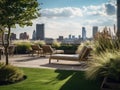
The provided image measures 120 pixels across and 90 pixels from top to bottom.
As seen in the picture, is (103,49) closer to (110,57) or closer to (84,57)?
(110,57)

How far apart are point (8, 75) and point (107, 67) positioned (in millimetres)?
3197

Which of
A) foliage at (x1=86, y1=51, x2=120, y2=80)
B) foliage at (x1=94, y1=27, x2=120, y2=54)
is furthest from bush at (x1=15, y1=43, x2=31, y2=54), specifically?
foliage at (x1=86, y1=51, x2=120, y2=80)

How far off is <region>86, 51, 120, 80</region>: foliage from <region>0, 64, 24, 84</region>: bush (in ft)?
7.60

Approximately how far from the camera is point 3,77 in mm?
8781

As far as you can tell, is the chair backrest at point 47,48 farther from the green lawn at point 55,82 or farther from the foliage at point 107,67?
the foliage at point 107,67

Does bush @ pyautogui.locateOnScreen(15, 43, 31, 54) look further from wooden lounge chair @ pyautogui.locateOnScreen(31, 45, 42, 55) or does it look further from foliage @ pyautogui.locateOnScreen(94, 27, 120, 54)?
foliage @ pyautogui.locateOnScreen(94, 27, 120, 54)

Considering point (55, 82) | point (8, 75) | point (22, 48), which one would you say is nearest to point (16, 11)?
point (8, 75)

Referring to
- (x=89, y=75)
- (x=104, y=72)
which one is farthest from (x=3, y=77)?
(x=104, y=72)

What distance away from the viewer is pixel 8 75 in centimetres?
888

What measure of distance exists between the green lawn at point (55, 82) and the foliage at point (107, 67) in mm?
456

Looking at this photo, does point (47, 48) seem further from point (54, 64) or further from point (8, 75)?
point (8, 75)

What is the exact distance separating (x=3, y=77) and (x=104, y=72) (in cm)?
317

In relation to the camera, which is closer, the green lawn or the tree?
the green lawn

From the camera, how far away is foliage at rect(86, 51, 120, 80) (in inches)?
278
